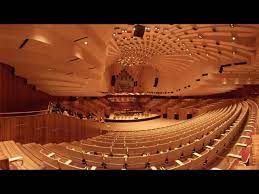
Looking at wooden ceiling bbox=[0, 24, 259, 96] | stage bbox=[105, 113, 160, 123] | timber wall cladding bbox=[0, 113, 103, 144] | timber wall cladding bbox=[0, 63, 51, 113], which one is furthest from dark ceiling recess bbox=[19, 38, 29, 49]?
stage bbox=[105, 113, 160, 123]

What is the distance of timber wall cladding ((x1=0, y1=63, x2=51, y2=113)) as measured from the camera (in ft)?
21.7

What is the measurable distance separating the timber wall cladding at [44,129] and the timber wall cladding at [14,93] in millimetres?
938

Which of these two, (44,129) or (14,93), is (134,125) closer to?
(44,129)

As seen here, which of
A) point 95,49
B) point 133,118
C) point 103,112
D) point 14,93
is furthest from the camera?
point 103,112

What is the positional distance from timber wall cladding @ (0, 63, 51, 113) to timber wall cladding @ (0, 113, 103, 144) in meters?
0.94

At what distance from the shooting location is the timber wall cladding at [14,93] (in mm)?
6616

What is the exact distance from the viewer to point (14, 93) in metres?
7.21

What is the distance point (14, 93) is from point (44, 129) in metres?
1.53

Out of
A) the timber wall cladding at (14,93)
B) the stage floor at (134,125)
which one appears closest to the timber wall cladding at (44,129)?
the timber wall cladding at (14,93)

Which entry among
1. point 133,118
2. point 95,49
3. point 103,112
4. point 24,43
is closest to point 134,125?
point 133,118

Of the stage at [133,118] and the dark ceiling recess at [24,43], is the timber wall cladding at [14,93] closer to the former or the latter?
the dark ceiling recess at [24,43]

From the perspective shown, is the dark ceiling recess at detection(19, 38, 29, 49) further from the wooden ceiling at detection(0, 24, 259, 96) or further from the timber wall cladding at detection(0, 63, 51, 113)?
the timber wall cladding at detection(0, 63, 51, 113)

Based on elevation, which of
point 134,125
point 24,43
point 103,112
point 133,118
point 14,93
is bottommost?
point 134,125
